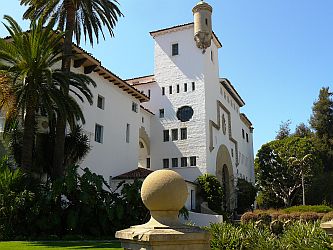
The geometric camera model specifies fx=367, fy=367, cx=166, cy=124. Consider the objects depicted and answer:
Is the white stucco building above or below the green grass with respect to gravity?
above

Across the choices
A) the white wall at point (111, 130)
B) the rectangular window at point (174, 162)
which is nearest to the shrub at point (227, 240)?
the white wall at point (111, 130)

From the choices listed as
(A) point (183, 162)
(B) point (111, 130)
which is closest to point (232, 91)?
(A) point (183, 162)

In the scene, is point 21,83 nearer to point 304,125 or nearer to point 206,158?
point 206,158

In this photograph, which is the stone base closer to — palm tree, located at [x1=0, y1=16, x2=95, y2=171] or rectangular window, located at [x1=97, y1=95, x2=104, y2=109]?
palm tree, located at [x1=0, y1=16, x2=95, y2=171]

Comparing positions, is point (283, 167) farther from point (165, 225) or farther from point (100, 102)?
point (165, 225)

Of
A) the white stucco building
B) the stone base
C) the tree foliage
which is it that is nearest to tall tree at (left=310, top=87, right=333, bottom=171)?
the tree foliage

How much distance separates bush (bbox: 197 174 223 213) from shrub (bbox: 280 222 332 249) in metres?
27.5

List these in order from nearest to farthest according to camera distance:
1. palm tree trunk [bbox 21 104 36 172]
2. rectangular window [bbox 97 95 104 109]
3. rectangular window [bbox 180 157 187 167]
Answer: palm tree trunk [bbox 21 104 36 172]
rectangular window [bbox 97 95 104 109]
rectangular window [bbox 180 157 187 167]

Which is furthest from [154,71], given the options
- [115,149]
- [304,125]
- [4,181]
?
[304,125]

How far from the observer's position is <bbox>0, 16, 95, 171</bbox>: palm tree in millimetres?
18312

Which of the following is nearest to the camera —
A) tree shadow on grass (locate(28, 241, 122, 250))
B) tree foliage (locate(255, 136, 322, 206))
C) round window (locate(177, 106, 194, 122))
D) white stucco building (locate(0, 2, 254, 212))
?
tree shadow on grass (locate(28, 241, 122, 250))

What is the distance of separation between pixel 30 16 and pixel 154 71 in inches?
969

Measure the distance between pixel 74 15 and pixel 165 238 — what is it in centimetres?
2008

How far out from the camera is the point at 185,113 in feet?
140
